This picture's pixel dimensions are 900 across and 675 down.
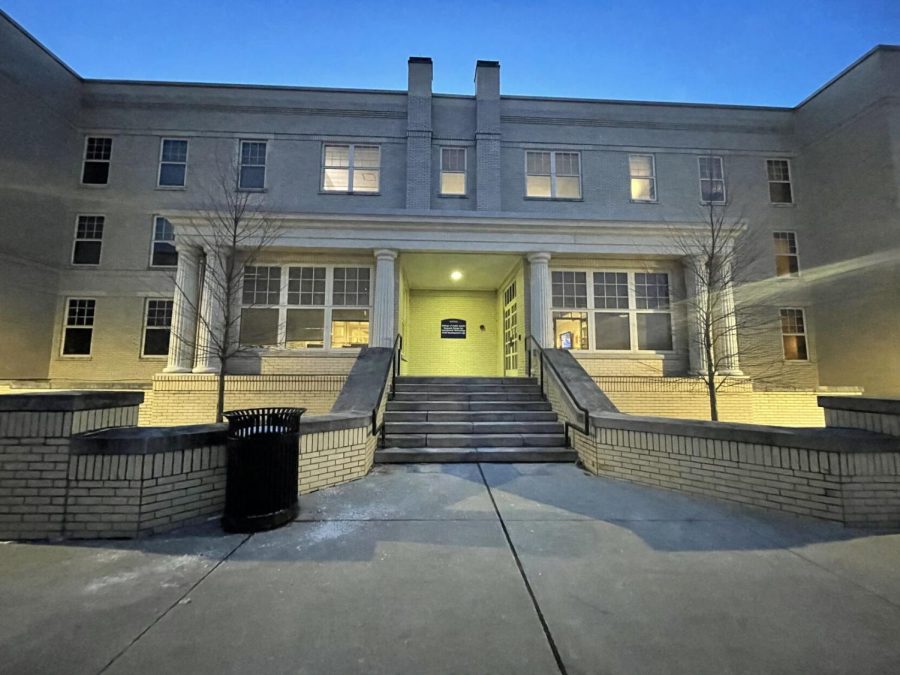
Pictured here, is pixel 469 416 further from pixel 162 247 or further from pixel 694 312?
pixel 162 247

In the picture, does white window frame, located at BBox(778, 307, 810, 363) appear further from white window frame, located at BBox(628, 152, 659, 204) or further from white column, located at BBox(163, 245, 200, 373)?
white column, located at BBox(163, 245, 200, 373)

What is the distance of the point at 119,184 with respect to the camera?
46.8 ft

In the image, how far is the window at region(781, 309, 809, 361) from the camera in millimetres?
14523

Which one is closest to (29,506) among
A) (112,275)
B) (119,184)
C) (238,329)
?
(238,329)

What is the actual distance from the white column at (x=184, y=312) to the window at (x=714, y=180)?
16921mm

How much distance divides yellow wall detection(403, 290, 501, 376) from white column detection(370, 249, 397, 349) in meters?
3.35

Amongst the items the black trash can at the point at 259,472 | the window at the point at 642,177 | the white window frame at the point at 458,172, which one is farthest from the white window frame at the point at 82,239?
the window at the point at 642,177

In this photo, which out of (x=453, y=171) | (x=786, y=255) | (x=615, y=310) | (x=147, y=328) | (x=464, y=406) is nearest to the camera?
(x=464, y=406)

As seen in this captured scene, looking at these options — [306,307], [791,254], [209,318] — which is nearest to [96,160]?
[209,318]

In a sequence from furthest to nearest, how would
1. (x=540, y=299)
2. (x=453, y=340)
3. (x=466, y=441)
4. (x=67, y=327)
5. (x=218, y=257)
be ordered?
(x=453, y=340)
(x=67, y=327)
(x=540, y=299)
(x=218, y=257)
(x=466, y=441)

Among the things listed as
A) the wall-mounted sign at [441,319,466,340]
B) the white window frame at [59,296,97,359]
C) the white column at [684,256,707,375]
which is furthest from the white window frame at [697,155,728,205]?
the white window frame at [59,296,97,359]

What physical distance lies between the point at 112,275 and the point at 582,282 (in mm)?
15338

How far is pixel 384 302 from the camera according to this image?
10461 millimetres

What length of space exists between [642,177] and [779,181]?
5413mm
